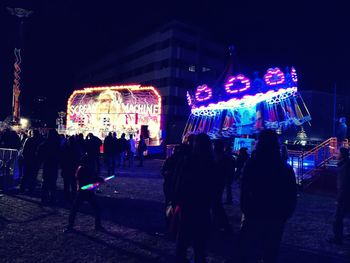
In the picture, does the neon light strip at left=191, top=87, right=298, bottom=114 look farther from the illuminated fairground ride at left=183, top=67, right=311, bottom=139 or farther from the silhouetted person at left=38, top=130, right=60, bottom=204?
the silhouetted person at left=38, top=130, right=60, bottom=204

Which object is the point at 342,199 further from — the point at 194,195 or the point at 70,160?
the point at 70,160

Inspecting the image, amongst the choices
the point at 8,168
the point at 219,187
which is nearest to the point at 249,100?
the point at 8,168

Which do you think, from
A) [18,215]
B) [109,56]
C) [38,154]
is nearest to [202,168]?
[18,215]

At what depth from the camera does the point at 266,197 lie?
3.54 meters

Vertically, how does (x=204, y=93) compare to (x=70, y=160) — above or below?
above

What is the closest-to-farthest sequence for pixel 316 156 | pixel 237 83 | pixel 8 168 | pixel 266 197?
pixel 266 197 < pixel 8 168 < pixel 316 156 < pixel 237 83

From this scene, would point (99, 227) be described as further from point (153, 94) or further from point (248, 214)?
point (153, 94)

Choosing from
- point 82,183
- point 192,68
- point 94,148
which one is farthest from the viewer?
point 192,68

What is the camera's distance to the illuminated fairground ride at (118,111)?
94.1ft

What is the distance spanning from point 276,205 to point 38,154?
24.5ft

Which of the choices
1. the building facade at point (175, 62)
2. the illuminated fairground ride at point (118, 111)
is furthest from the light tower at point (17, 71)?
the building facade at point (175, 62)

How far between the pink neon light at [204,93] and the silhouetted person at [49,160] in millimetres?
13522

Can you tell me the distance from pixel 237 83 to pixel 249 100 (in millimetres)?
1404

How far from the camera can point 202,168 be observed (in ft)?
13.0
